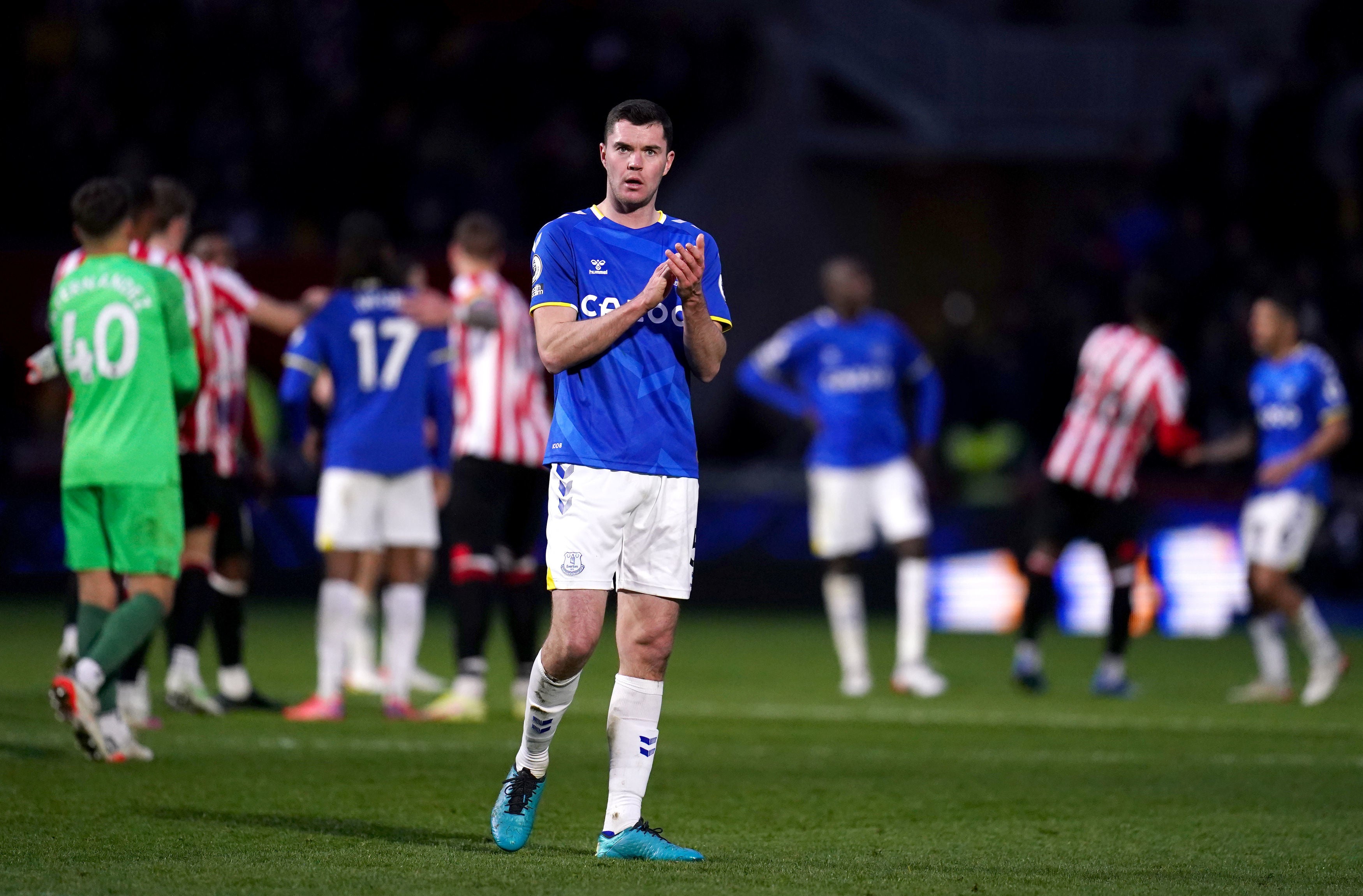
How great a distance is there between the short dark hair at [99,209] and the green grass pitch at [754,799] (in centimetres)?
190

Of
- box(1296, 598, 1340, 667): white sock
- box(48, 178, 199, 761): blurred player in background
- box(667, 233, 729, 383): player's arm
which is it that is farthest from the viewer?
box(1296, 598, 1340, 667): white sock

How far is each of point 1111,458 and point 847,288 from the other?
177 centimetres

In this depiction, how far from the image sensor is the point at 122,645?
6543mm

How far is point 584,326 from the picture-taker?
504cm

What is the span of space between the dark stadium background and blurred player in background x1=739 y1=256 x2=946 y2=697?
505 cm

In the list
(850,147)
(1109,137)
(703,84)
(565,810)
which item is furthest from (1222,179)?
(565,810)

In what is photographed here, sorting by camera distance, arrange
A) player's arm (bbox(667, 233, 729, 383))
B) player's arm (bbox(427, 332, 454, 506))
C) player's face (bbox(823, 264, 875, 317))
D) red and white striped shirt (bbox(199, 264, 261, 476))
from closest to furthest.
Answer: player's arm (bbox(667, 233, 729, 383))
red and white striped shirt (bbox(199, 264, 261, 476))
player's arm (bbox(427, 332, 454, 506))
player's face (bbox(823, 264, 875, 317))

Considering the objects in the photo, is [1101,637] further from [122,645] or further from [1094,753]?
[122,645]

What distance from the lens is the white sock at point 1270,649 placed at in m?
10.5

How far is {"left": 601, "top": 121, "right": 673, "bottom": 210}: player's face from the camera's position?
202 inches

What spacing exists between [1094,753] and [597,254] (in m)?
3.74

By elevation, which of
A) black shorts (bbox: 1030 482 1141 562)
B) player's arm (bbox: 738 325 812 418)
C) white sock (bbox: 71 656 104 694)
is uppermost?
player's arm (bbox: 738 325 812 418)

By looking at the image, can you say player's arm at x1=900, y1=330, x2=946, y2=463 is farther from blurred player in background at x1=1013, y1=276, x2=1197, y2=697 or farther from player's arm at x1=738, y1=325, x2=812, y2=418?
blurred player in background at x1=1013, y1=276, x2=1197, y2=697

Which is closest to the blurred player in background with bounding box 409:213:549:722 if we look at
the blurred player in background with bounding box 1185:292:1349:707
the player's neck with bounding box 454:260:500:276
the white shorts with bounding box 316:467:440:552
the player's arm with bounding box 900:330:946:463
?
the player's neck with bounding box 454:260:500:276
